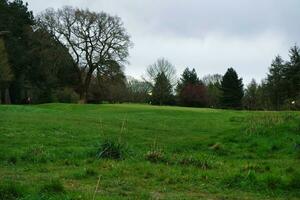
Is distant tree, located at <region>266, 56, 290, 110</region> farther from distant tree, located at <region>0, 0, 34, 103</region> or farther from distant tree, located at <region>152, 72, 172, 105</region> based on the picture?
distant tree, located at <region>0, 0, 34, 103</region>

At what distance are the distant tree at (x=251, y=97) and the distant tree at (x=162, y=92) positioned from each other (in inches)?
605

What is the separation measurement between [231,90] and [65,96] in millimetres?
38363

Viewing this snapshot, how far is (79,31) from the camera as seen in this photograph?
7988cm

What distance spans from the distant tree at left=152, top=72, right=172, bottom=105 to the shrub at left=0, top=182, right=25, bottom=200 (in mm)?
94849

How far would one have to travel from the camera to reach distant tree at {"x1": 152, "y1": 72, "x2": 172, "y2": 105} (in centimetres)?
10557

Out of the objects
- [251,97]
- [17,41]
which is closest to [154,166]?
[17,41]

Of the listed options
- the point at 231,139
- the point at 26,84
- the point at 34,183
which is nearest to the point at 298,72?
the point at 26,84

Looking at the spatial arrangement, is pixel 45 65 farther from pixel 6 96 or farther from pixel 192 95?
pixel 192 95

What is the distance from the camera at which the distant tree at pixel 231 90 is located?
104 meters

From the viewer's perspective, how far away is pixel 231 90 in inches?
4154

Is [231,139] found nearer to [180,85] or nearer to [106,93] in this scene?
[106,93]

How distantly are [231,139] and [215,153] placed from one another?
2.62 m

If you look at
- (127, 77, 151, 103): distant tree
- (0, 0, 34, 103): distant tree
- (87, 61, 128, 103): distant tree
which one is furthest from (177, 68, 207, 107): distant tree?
(0, 0, 34, 103): distant tree

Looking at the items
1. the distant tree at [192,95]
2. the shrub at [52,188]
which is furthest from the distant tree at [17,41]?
the shrub at [52,188]
